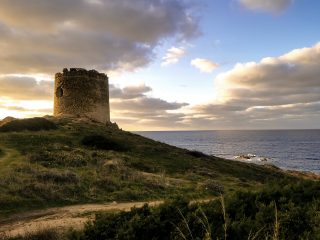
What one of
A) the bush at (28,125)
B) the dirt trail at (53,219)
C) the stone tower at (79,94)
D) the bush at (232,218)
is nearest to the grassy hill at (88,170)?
the bush at (28,125)

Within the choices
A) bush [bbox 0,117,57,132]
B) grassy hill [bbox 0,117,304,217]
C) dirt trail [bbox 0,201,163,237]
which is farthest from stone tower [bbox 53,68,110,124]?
dirt trail [bbox 0,201,163,237]

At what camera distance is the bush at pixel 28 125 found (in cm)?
3884

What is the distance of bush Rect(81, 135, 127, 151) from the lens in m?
33.0

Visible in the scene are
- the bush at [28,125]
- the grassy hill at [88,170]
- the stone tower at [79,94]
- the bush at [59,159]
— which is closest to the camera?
the grassy hill at [88,170]

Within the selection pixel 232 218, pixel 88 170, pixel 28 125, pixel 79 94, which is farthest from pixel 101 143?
pixel 232 218

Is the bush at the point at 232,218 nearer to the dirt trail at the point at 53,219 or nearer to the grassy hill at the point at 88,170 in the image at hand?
the grassy hill at the point at 88,170

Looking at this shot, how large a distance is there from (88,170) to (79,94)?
2480cm

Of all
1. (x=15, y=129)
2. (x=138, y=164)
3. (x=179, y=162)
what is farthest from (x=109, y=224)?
(x=15, y=129)

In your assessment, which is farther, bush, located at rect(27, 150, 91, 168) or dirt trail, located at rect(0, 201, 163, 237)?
bush, located at rect(27, 150, 91, 168)

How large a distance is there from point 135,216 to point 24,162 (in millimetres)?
16890

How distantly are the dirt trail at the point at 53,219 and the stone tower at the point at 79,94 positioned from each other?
30.9 meters

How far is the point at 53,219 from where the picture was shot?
14289 millimetres

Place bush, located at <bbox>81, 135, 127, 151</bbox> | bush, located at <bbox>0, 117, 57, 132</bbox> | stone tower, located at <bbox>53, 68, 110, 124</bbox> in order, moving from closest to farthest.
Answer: bush, located at <bbox>81, 135, 127, 151</bbox> < bush, located at <bbox>0, 117, 57, 132</bbox> < stone tower, located at <bbox>53, 68, 110, 124</bbox>

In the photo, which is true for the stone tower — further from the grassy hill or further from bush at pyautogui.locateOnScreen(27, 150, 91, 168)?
bush at pyautogui.locateOnScreen(27, 150, 91, 168)
